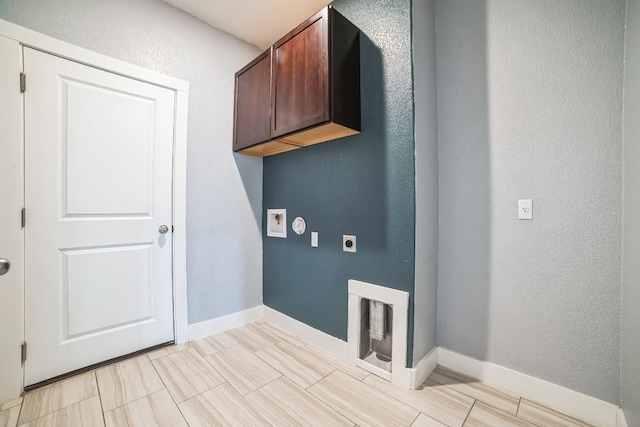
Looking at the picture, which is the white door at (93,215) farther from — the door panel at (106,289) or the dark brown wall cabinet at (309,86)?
the dark brown wall cabinet at (309,86)

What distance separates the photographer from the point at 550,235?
138 centimetres

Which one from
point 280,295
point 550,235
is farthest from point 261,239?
point 550,235

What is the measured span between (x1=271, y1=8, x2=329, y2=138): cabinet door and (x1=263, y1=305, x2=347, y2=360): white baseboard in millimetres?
1583

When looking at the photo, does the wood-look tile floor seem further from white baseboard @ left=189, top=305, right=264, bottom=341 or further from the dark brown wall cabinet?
the dark brown wall cabinet

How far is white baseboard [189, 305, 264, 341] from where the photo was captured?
2.12 m

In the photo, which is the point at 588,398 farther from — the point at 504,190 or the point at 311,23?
the point at 311,23

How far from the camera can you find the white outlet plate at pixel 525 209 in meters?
1.43

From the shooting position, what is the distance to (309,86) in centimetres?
162

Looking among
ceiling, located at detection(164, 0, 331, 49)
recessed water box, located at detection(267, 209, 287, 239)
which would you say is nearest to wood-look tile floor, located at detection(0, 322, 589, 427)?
recessed water box, located at detection(267, 209, 287, 239)

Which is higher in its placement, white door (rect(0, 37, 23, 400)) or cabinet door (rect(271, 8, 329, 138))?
cabinet door (rect(271, 8, 329, 138))

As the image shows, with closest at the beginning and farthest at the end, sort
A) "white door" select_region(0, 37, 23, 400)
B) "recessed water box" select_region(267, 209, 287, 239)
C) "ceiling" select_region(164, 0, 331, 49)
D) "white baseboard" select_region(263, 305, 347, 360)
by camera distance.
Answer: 1. "white door" select_region(0, 37, 23, 400)
2. "white baseboard" select_region(263, 305, 347, 360)
3. "ceiling" select_region(164, 0, 331, 49)
4. "recessed water box" select_region(267, 209, 287, 239)

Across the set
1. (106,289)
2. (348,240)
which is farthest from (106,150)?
(348,240)

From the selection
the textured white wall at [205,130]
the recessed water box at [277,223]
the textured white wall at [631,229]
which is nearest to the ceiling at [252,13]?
the textured white wall at [205,130]

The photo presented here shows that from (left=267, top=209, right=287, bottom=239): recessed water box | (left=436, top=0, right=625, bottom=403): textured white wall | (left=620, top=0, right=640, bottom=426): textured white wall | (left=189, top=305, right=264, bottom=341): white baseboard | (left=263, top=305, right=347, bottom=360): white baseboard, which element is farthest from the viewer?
(left=267, top=209, right=287, bottom=239): recessed water box
